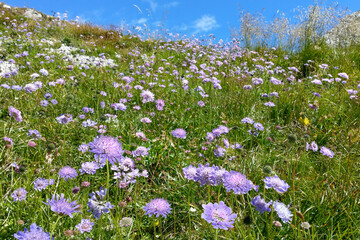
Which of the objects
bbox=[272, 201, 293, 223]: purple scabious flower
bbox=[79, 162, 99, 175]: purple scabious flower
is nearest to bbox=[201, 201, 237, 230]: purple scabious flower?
bbox=[272, 201, 293, 223]: purple scabious flower

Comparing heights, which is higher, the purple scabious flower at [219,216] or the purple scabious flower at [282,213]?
the purple scabious flower at [219,216]

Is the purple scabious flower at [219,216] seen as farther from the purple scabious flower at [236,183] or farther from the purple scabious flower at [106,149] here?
the purple scabious flower at [106,149]

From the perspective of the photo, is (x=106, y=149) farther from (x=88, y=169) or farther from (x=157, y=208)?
(x=88, y=169)

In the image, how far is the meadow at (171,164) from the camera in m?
1.20

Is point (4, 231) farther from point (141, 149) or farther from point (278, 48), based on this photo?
point (278, 48)

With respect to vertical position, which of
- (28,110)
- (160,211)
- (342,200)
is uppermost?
(28,110)

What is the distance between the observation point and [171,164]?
2.12 metres

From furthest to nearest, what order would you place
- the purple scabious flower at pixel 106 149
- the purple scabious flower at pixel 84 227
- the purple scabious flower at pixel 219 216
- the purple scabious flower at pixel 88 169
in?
the purple scabious flower at pixel 88 169, the purple scabious flower at pixel 84 227, the purple scabious flower at pixel 106 149, the purple scabious flower at pixel 219 216

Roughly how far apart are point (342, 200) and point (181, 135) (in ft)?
3.57

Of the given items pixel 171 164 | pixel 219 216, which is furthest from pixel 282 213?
pixel 171 164

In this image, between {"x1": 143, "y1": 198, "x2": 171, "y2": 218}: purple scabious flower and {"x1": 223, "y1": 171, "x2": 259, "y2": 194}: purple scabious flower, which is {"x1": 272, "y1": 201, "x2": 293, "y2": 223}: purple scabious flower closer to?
{"x1": 223, "y1": 171, "x2": 259, "y2": 194}: purple scabious flower

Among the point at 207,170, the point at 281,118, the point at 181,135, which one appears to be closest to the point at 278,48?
the point at 281,118

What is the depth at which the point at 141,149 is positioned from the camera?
5.74ft

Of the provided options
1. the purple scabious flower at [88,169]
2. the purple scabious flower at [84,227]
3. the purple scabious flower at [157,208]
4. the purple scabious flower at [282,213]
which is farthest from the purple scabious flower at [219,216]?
the purple scabious flower at [88,169]
